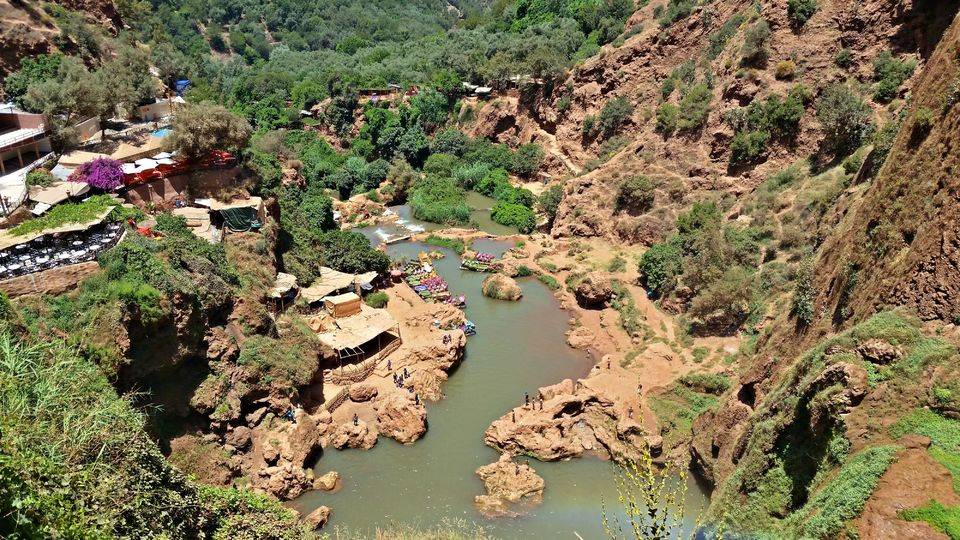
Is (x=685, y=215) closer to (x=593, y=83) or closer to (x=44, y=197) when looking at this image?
(x=593, y=83)

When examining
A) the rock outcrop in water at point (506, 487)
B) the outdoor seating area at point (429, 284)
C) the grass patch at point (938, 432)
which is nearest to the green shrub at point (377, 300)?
the outdoor seating area at point (429, 284)

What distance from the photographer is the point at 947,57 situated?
17.9 metres

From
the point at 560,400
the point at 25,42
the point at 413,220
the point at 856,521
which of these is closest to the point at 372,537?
the point at 560,400

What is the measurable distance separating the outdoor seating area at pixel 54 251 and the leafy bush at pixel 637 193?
2932cm

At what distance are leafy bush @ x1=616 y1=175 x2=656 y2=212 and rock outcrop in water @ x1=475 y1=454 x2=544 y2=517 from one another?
22.7m

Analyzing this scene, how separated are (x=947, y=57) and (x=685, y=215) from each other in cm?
1904

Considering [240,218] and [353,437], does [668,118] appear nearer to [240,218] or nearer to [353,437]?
[240,218]

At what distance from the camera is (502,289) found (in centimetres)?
3638

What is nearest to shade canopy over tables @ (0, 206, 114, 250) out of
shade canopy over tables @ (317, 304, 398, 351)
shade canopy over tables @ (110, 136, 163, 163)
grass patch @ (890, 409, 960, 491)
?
shade canopy over tables @ (110, 136, 163, 163)

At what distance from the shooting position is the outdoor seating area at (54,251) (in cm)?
2016

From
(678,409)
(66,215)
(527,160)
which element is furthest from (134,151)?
(527,160)

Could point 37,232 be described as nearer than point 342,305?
Yes

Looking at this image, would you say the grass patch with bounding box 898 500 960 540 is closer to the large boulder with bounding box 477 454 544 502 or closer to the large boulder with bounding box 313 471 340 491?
the large boulder with bounding box 477 454 544 502

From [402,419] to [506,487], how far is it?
5208 mm
